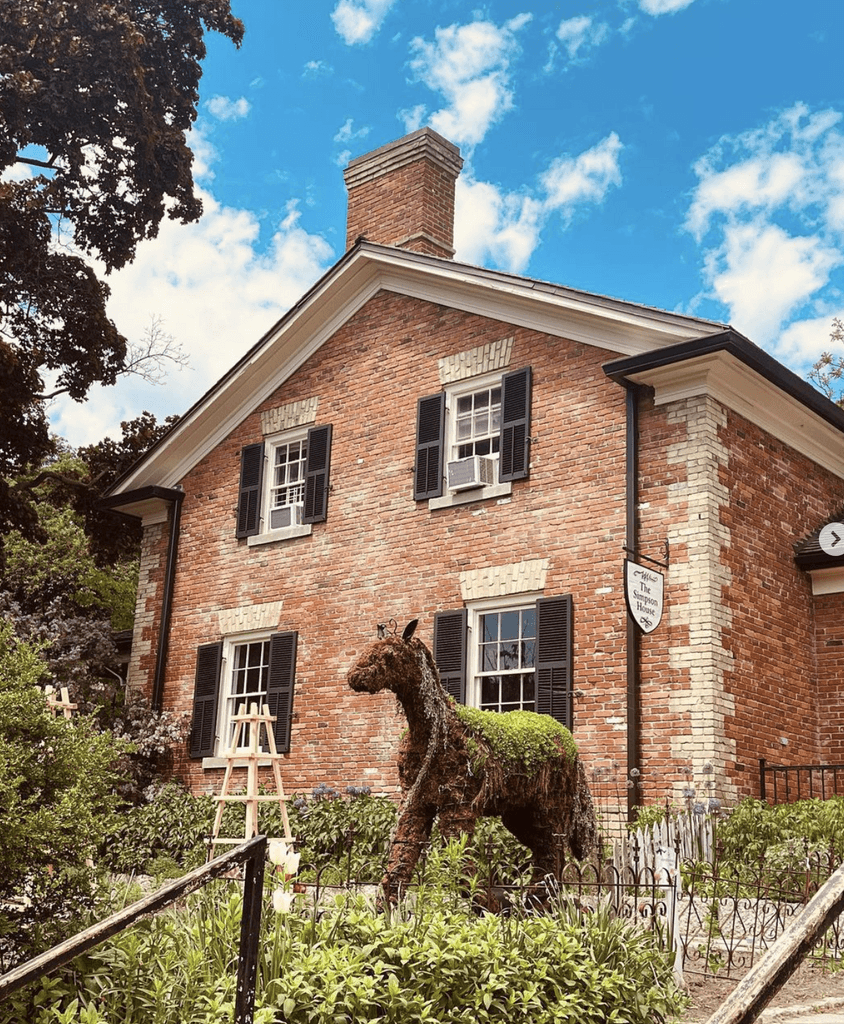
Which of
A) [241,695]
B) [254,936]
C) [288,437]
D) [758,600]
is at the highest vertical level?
[288,437]

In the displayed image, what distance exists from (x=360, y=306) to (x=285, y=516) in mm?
3376

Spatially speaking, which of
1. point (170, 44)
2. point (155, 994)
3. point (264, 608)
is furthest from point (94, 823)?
point (170, 44)

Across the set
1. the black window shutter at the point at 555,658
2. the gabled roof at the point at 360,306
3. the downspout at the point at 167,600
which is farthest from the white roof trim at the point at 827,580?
the downspout at the point at 167,600

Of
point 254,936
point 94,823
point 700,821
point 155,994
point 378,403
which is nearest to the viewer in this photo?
point 254,936

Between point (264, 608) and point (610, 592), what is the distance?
5.93m

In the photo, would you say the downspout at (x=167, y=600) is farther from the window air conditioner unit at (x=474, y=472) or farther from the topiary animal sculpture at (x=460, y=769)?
the topiary animal sculpture at (x=460, y=769)

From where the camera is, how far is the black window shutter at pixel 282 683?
1562 centimetres

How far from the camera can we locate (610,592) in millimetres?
12773

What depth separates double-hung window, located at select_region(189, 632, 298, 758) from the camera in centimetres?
1595

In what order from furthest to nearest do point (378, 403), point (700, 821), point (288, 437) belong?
1. point (288, 437)
2. point (378, 403)
3. point (700, 821)

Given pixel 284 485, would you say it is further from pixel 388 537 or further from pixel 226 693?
pixel 226 693

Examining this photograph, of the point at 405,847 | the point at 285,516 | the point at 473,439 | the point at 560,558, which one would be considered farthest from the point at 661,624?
the point at 285,516

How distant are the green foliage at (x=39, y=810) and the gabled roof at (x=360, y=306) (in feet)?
29.2

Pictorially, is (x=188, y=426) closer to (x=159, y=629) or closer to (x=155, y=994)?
(x=159, y=629)
